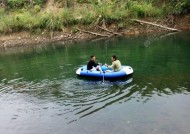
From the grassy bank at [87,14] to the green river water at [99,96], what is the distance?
1122 centimetres

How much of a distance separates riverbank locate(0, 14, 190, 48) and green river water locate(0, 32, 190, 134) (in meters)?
9.34

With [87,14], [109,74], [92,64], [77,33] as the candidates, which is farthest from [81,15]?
[109,74]

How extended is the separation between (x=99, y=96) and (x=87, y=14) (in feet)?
82.2

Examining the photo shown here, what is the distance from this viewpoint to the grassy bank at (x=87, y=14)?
4084 cm

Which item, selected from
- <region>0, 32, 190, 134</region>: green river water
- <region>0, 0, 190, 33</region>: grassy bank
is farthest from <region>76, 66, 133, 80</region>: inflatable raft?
<region>0, 0, 190, 33</region>: grassy bank

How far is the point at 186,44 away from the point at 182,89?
1297 centimetres

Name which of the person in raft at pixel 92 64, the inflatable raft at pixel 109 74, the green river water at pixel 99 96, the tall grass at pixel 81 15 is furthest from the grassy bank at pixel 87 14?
the inflatable raft at pixel 109 74

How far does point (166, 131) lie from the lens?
42.6 ft

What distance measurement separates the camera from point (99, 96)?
17.8 m

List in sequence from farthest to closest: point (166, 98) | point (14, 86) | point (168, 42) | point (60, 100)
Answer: point (168, 42) < point (14, 86) < point (60, 100) < point (166, 98)

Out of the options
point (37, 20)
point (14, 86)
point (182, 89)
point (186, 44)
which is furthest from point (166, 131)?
point (37, 20)

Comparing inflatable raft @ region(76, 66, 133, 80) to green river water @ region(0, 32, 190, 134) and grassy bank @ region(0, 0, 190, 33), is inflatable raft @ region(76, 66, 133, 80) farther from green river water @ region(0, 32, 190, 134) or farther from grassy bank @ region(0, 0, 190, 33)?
grassy bank @ region(0, 0, 190, 33)

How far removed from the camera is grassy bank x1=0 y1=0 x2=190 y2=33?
134 feet

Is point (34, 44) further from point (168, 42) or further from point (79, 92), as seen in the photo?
point (79, 92)
